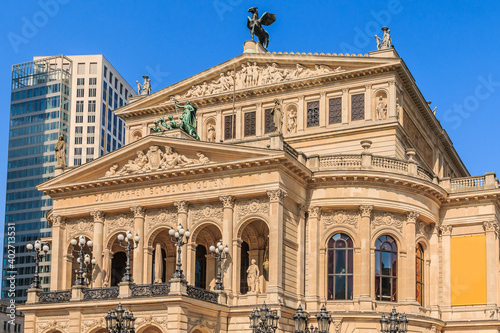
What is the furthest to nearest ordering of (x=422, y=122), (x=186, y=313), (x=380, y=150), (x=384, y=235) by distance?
(x=422, y=122), (x=380, y=150), (x=384, y=235), (x=186, y=313)

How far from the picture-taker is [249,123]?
57.1m

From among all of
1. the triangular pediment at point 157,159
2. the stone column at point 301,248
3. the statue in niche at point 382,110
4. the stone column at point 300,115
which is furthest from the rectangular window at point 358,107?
the triangular pediment at point 157,159

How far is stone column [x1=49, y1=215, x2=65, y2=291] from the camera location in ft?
163

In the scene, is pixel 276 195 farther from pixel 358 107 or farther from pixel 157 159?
pixel 358 107

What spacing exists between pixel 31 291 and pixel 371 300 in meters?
19.8

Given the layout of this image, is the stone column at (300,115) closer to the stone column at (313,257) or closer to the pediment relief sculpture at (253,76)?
the pediment relief sculpture at (253,76)

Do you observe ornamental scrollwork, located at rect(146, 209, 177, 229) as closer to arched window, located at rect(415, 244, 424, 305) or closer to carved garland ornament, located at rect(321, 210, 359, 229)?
carved garland ornament, located at rect(321, 210, 359, 229)

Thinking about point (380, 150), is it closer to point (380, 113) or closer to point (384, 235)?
point (380, 113)

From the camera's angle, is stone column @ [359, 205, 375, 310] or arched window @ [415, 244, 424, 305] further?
arched window @ [415, 244, 424, 305]

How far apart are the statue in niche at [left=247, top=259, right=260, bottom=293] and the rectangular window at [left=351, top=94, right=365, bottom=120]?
13.5m

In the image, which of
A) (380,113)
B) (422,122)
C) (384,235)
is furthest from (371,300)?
(422,122)

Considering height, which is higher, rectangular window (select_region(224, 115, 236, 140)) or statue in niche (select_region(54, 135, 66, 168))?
rectangular window (select_region(224, 115, 236, 140))

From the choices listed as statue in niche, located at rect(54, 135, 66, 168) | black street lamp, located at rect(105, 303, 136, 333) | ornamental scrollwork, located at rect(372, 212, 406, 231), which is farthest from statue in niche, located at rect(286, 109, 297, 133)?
black street lamp, located at rect(105, 303, 136, 333)

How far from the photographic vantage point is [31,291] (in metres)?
46.3
